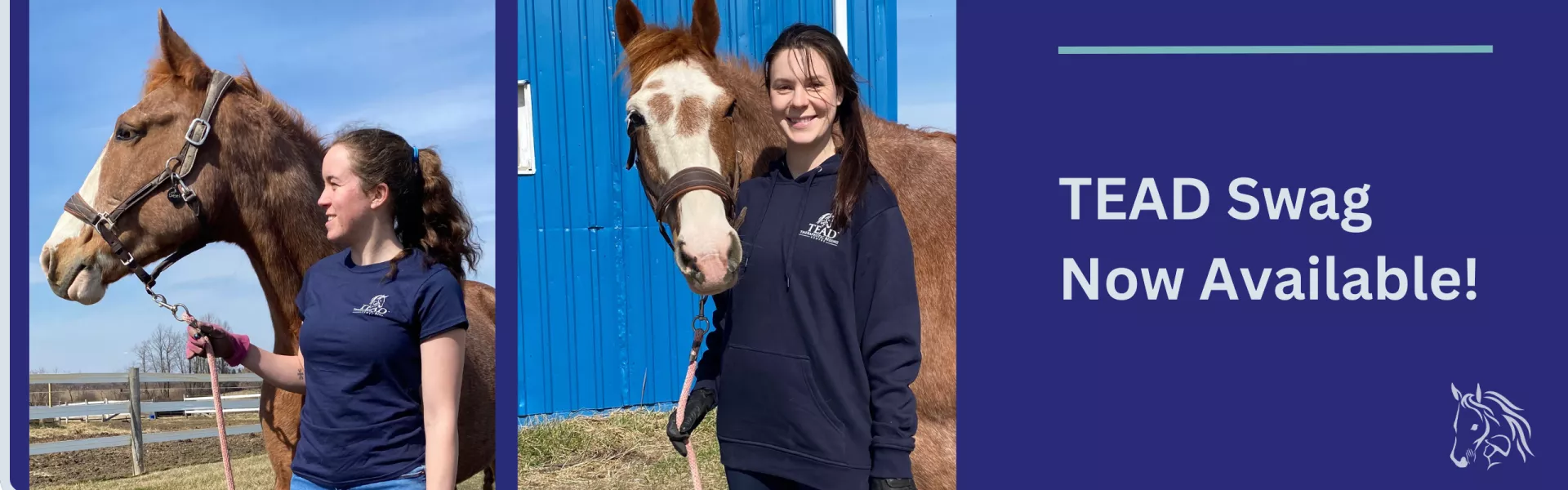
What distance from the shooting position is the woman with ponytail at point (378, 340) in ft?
6.70

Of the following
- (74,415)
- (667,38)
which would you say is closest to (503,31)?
(667,38)

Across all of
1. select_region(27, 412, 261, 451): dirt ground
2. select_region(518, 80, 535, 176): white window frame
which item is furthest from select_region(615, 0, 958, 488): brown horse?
select_region(27, 412, 261, 451): dirt ground

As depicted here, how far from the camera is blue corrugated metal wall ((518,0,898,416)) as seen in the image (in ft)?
13.9

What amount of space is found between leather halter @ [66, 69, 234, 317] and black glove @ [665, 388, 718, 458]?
4.59 feet

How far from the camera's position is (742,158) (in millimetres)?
2484

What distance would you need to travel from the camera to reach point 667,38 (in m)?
2.55

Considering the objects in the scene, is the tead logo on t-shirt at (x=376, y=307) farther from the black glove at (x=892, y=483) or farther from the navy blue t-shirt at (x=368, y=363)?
the black glove at (x=892, y=483)

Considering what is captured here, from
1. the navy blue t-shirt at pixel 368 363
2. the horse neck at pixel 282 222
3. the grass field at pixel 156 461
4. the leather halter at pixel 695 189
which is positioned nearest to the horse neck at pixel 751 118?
the leather halter at pixel 695 189

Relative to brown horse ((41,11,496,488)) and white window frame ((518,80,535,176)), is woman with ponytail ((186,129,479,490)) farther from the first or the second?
white window frame ((518,80,535,176))
